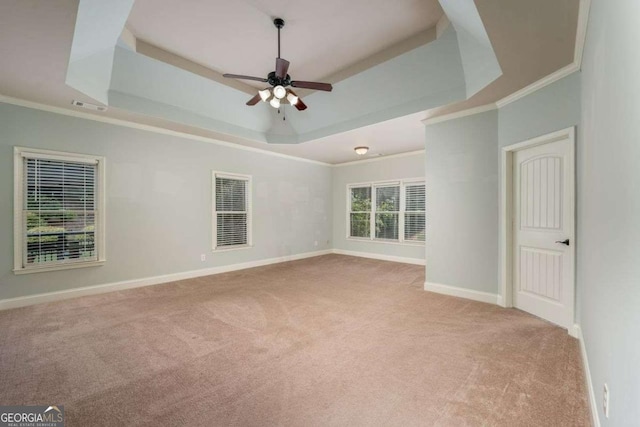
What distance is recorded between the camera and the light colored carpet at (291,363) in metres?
1.75

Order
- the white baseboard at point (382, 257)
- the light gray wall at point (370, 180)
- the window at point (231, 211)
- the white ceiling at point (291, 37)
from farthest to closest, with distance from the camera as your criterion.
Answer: the light gray wall at point (370, 180) < the white baseboard at point (382, 257) < the window at point (231, 211) < the white ceiling at point (291, 37)

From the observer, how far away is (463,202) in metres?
Answer: 3.96

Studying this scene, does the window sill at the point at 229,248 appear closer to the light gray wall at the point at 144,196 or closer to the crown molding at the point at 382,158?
the light gray wall at the point at 144,196

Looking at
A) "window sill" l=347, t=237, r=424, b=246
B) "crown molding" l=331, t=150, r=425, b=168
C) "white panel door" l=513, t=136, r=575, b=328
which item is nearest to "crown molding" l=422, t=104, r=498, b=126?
"white panel door" l=513, t=136, r=575, b=328

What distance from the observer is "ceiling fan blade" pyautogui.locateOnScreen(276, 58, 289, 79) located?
3066mm

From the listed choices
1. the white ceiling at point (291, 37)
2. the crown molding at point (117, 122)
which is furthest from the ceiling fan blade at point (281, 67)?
the crown molding at point (117, 122)

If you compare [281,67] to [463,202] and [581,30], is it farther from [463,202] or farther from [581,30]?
[463,202]

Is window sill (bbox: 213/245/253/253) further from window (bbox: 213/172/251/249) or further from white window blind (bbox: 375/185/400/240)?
white window blind (bbox: 375/185/400/240)

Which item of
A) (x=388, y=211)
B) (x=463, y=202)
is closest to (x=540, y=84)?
(x=463, y=202)

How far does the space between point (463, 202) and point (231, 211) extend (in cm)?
434

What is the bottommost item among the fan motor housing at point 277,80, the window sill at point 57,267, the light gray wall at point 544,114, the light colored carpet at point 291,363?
the light colored carpet at point 291,363

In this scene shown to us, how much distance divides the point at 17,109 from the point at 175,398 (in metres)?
4.28

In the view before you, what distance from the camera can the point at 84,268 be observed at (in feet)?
13.3

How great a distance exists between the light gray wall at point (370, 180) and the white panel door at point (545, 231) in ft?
9.70
